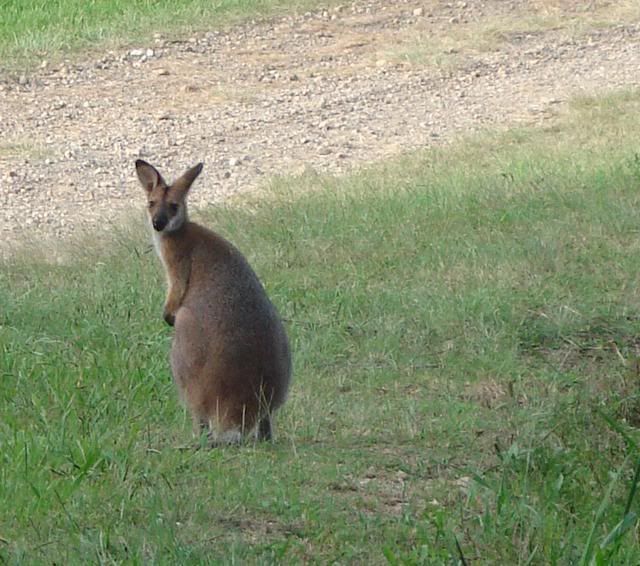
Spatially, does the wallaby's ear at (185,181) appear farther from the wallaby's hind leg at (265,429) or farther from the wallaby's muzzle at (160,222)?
the wallaby's hind leg at (265,429)

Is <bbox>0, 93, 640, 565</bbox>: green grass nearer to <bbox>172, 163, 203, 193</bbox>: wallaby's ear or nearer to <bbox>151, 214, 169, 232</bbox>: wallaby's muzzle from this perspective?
<bbox>151, 214, 169, 232</bbox>: wallaby's muzzle

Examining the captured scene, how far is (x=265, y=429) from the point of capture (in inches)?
210

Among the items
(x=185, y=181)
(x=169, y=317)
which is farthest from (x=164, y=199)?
(x=169, y=317)

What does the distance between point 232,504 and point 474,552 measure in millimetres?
783

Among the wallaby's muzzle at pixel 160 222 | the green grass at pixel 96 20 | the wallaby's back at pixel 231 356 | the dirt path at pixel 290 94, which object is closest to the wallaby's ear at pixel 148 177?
the wallaby's muzzle at pixel 160 222

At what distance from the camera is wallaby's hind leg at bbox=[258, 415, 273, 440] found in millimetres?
5293

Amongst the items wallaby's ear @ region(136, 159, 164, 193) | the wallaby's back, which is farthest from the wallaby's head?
the wallaby's back

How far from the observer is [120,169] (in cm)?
1055

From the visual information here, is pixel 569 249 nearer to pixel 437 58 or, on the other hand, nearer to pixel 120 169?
pixel 120 169

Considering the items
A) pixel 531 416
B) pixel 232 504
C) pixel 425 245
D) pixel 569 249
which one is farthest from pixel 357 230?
pixel 232 504

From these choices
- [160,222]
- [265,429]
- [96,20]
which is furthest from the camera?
[96,20]

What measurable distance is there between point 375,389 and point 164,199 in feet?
3.73

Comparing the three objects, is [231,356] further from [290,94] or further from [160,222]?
[290,94]

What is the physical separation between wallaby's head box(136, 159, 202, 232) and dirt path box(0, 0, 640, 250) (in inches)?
127
